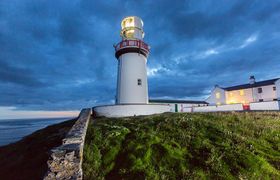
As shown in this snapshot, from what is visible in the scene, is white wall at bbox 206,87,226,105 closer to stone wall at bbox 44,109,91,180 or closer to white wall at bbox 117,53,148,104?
white wall at bbox 117,53,148,104

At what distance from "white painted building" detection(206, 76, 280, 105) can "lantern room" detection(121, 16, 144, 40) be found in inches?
1301

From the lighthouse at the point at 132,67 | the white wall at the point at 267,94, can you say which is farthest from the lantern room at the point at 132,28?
the white wall at the point at 267,94

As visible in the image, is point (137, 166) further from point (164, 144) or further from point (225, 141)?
point (225, 141)

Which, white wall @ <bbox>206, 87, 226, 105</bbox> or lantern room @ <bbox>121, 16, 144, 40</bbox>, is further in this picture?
white wall @ <bbox>206, 87, 226, 105</bbox>

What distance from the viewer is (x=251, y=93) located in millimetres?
39562

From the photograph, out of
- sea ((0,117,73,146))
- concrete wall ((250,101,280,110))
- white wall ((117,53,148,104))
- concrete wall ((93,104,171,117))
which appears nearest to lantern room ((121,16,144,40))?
white wall ((117,53,148,104))

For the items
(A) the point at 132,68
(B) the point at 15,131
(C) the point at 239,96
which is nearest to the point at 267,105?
(A) the point at 132,68

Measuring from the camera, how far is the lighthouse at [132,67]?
17.4 m

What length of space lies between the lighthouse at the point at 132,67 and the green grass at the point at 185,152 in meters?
8.23

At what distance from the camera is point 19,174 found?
28.7 ft

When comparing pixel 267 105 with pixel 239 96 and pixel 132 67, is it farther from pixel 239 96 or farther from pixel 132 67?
pixel 239 96

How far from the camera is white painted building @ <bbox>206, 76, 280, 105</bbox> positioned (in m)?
36.7

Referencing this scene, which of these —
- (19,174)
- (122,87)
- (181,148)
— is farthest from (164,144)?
(122,87)

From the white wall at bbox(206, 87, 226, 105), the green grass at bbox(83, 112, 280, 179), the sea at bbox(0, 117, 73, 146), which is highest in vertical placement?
the white wall at bbox(206, 87, 226, 105)
